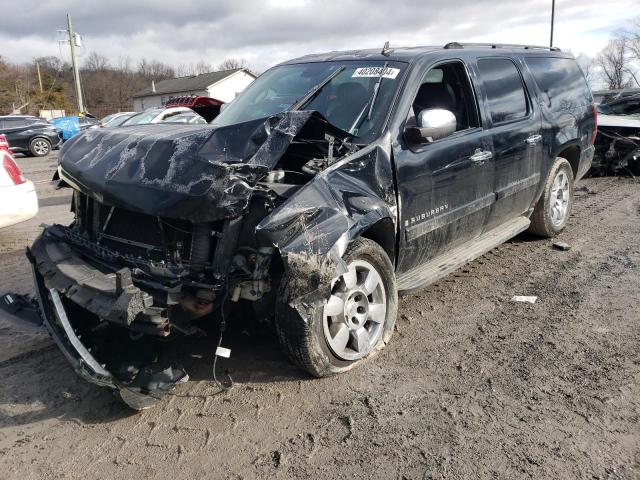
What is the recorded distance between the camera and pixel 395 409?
3.09 metres

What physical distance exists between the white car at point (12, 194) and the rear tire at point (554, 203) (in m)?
5.85

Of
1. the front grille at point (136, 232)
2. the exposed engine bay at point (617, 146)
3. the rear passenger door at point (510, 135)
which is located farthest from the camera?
A: the exposed engine bay at point (617, 146)

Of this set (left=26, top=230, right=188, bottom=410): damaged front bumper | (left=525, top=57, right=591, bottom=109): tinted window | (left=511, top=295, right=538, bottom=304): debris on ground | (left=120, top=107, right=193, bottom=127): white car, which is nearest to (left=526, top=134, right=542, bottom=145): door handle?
(left=525, top=57, right=591, bottom=109): tinted window

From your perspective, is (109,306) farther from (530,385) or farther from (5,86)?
(5,86)

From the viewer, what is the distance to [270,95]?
4590 mm

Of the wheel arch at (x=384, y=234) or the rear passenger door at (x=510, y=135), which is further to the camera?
the rear passenger door at (x=510, y=135)

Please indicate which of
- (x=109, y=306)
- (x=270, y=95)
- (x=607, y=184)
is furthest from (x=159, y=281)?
(x=607, y=184)

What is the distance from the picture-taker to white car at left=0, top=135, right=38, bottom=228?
6.19m

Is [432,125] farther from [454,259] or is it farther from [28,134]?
[28,134]

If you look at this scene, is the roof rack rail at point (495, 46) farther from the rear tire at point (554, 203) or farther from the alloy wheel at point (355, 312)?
the alloy wheel at point (355, 312)

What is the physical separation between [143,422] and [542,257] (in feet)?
14.3

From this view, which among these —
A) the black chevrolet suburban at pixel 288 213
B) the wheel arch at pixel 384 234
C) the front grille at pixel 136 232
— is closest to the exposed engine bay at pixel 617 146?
the black chevrolet suburban at pixel 288 213

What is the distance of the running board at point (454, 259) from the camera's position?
13.1 feet

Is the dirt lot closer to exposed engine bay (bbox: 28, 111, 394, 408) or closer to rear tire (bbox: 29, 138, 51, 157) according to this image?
exposed engine bay (bbox: 28, 111, 394, 408)
